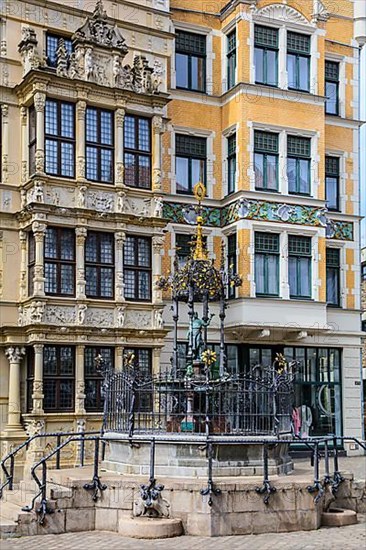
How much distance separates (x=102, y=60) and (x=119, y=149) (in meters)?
2.83

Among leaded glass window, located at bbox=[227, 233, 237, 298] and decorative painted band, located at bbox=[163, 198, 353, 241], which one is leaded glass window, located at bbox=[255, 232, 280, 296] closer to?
decorative painted band, located at bbox=[163, 198, 353, 241]

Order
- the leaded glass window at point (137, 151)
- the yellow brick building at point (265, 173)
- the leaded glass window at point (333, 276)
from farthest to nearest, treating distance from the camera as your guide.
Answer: the leaded glass window at point (333, 276)
the yellow brick building at point (265, 173)
the leaded glass window at point (137, 151)

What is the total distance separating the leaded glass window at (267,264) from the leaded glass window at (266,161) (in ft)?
5.76

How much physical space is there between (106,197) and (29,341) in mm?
5000

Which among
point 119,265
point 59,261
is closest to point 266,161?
point 119,265

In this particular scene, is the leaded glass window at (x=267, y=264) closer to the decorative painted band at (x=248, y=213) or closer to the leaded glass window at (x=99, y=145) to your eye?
the decorative painted band at (x=248, y=213)

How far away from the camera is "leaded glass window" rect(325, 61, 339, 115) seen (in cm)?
3419

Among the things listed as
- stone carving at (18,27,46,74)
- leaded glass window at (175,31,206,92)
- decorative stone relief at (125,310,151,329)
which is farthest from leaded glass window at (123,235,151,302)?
leaded glass window at (175,31,206,92)

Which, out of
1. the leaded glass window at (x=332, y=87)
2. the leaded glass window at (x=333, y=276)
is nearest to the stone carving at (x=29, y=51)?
the leaded glass window at (x=332, y=87)

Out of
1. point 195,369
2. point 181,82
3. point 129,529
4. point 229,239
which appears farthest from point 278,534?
point 181,82

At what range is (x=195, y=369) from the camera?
2080 centimetres

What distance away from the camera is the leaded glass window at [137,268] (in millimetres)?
27719

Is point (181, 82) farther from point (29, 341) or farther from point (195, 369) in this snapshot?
point (195, 369)

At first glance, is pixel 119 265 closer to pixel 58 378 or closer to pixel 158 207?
pixel 158 207
